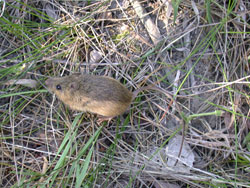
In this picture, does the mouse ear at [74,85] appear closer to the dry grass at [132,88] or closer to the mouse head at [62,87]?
the mouse head at [62,87]

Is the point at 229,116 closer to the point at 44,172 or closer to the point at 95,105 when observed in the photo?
the point at 95,105

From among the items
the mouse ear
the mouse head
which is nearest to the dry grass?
the mouse head

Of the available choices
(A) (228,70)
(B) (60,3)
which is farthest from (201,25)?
(B) (60,3)

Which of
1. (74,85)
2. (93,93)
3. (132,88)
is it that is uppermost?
(74,85)

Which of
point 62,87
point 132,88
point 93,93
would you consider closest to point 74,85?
point 62,87

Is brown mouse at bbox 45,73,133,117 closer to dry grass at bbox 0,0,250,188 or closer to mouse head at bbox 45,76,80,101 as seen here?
mouse head at bbox 45,76,80,101

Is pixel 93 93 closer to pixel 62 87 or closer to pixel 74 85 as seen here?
pixel 74 85
